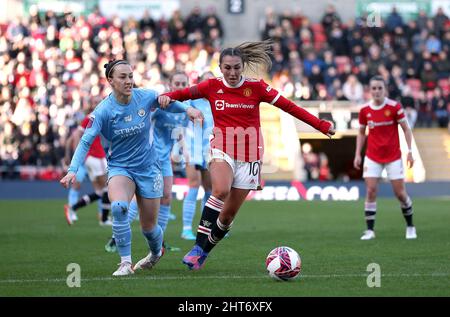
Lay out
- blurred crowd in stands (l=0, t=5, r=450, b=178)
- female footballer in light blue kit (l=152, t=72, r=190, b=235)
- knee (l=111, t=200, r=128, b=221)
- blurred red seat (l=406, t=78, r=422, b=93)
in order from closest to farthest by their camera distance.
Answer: knee (l=111, t=200, r=128, b=221) → female footballer in light blue kit (l=152, t=72, r=190, b=235) → blurred crowd in stands (l=0, t=5, r=450, b=178) → blurred red seat (l=406, t=78, r=422, b=93)

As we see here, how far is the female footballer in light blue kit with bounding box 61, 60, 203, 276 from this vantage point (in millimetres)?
10062

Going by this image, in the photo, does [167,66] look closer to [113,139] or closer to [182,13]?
[182,13]

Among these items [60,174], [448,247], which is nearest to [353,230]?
[448,247]

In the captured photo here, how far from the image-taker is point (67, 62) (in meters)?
32.5

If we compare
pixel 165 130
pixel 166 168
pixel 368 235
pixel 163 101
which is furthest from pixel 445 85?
pixel 163 101

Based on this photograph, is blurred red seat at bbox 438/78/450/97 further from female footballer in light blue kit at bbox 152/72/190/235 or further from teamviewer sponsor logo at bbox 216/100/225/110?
teamviewer sponsor logo at bbox 216/100/225/110

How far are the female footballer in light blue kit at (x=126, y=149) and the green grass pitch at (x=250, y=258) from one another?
0.52 metres

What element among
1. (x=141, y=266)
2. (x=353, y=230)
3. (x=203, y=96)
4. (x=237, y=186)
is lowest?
(x=353, y=230)

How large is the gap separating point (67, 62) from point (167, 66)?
3.30 metres

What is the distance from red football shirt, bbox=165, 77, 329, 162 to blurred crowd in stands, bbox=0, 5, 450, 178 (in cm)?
1908

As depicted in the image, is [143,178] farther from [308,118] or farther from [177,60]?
[177,60]

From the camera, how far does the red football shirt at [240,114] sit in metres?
10.5

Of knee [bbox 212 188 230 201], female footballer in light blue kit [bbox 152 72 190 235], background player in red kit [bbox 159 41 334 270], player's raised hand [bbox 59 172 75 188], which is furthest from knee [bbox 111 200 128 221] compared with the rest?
female footballer in light blue kit [bbox 152 72 190 235]

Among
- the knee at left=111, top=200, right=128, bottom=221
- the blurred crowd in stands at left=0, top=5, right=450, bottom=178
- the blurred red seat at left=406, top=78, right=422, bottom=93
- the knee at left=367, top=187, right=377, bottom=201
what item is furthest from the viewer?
the blurred red seat at left=406, top=78, right=422, bottom=93
